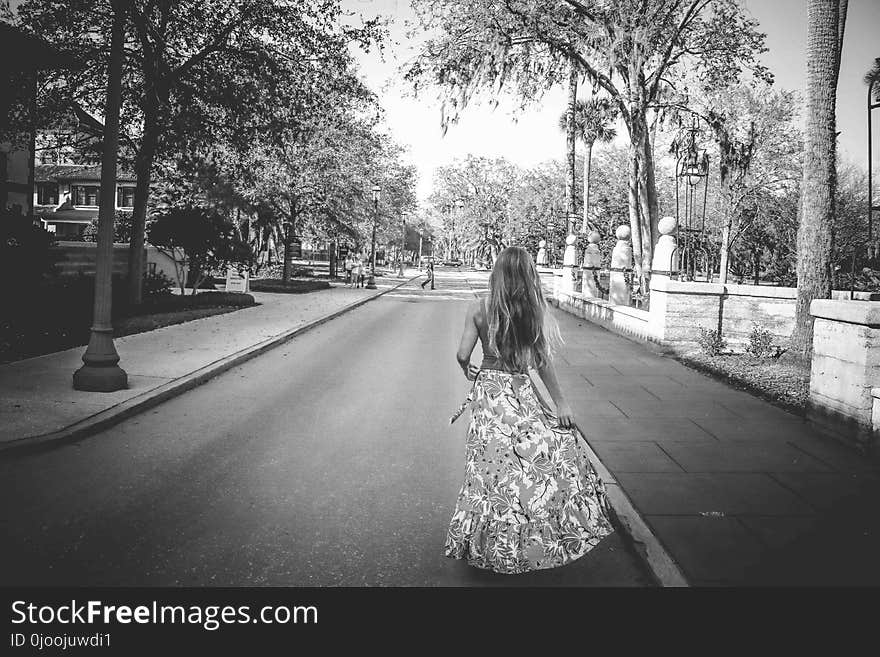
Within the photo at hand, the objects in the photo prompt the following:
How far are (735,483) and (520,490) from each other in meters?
2.73

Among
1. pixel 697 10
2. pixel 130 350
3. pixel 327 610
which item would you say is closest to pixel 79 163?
pixel 130 350

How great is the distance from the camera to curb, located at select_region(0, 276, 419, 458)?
6.63 meters

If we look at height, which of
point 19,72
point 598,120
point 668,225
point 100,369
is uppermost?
point 598,120

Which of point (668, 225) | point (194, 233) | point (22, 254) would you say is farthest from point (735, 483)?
point (194, 233)

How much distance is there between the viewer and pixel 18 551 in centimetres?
441

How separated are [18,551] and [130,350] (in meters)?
8.74

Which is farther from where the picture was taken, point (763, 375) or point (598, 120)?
point (598, 120)

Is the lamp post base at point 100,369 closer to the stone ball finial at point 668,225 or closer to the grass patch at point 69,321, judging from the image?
the grass patch at point 69,321

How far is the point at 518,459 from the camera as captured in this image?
404cm

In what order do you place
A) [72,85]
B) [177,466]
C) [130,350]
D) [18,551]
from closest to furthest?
[18,551] < [177,466] < [130,350] < [72,85]

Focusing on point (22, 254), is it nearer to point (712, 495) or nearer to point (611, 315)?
point (712, 495)

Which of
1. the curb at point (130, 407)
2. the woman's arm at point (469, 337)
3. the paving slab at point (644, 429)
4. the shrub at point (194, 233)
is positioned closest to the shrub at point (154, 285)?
the shrub at point (194, 233)

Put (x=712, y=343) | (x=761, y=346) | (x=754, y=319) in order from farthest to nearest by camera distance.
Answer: (x=754, y=319) < (x=712, y=343) < (x=761, y=346)

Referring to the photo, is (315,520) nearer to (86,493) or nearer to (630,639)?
→ (86,493)
